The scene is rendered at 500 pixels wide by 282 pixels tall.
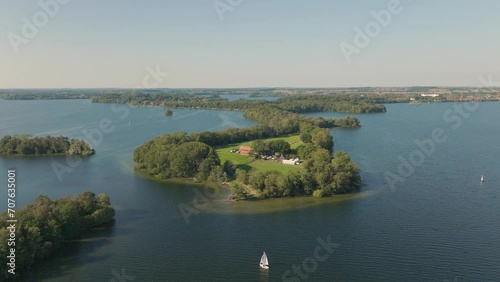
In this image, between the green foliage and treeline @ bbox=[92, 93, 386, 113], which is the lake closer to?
the green foliage

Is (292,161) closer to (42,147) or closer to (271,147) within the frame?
(271,147)

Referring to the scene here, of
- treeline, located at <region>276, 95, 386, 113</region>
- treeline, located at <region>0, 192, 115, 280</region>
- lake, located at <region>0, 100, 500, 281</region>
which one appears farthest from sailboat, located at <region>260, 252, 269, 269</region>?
treeline, located at <region>276, 95, 386, 113</region>

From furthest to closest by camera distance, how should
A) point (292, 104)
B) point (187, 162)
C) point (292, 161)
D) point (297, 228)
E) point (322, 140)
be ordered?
point (292, 104) < point (322, 140) < point (292, 161) < point (187, 162) < point (297, 228)

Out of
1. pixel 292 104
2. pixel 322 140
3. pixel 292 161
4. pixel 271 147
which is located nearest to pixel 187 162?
pixel 292 161

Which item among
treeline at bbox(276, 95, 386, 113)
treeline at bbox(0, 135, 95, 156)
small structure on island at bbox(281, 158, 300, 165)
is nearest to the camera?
small structure on island at bbox(281, 158, 300, 165)

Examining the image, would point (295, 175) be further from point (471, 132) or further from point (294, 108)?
point (294, 108)

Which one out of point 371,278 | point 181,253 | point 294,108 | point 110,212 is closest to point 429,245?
point 371,278
